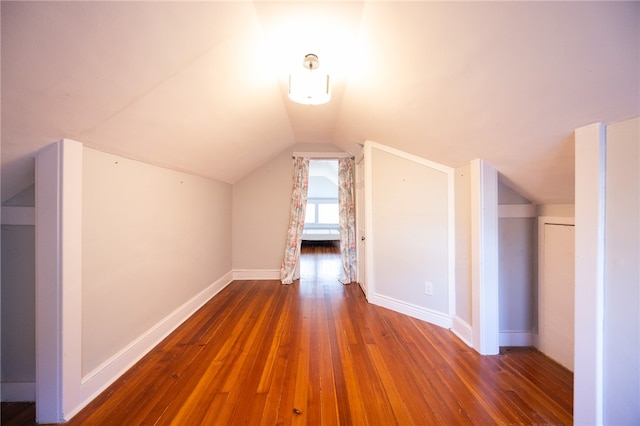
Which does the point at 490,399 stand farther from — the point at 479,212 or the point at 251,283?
the point at 251,283

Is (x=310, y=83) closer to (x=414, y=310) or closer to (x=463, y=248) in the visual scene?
(x=463, y=248)

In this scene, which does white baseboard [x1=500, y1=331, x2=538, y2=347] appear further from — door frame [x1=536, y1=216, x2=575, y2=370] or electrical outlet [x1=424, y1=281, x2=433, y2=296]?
electrical outlet [x1=424, y1=281, x2=433, y2=296]

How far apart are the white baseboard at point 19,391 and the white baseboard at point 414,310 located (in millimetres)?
2809

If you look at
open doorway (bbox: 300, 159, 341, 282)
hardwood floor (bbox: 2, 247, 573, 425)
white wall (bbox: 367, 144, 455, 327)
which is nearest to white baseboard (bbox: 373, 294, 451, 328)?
white wall (bbox: 367, 144, 455, 327)

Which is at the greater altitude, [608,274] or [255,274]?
[608,274]

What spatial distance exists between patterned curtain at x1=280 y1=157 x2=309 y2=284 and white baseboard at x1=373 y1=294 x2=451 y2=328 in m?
1.52

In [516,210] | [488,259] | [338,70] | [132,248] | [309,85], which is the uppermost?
[338,70]

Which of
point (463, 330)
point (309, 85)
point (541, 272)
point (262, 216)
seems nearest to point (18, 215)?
point (309, 85)

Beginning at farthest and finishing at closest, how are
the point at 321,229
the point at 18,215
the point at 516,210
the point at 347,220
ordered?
the point at 321,229
the point at 347,220
the point at 516,210
the point at 18,215

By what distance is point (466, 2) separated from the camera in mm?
966

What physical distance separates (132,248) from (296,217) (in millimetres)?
2370

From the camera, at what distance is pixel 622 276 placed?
104cm

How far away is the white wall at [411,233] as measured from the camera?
2.34 meters

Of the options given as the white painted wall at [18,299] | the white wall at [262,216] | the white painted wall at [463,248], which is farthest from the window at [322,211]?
the white painted wall at [18,299]
